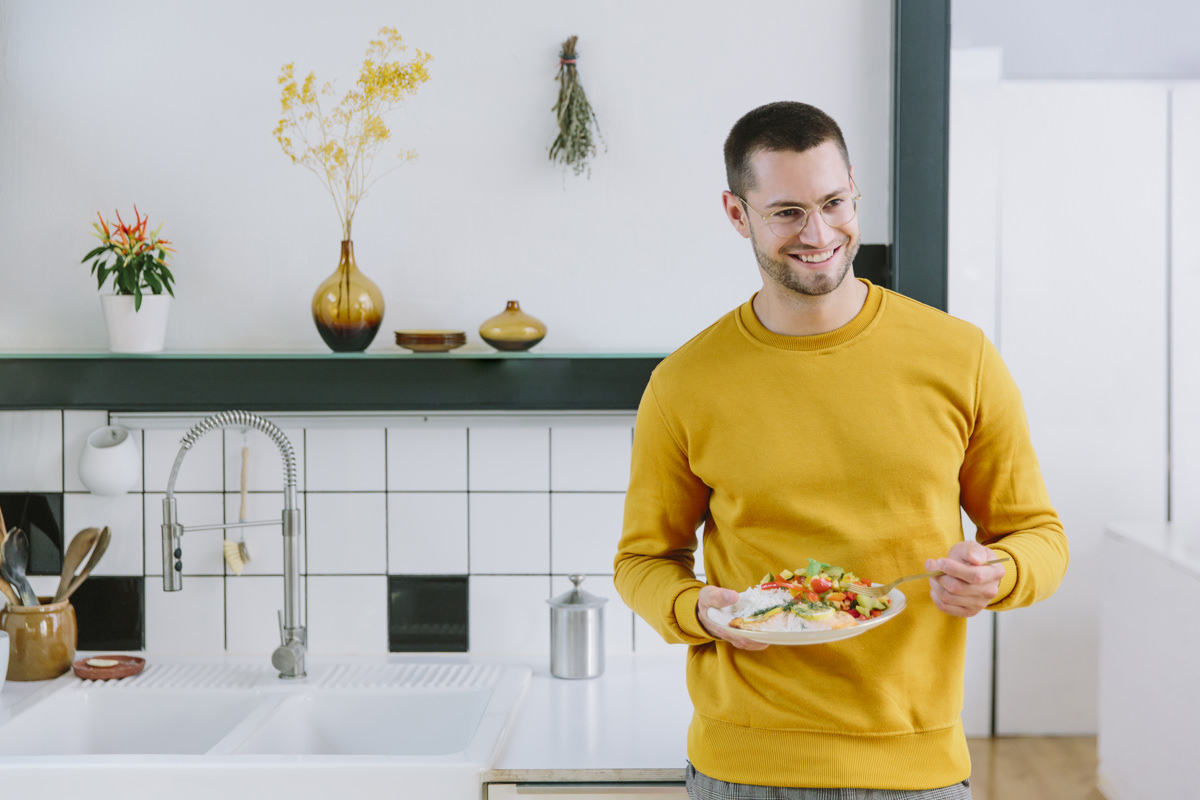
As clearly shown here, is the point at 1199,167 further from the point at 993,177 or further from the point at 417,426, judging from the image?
the point at 417,426

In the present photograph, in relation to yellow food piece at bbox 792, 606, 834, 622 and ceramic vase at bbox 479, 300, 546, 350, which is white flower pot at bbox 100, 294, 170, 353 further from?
yellow food piece at bbox 792, 606, 834, 622

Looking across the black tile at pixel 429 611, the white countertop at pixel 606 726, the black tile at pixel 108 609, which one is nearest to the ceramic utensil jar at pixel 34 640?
the black tile at pixel 108 609

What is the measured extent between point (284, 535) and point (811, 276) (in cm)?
112

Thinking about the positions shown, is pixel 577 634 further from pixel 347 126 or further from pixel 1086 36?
pixel 1086 36

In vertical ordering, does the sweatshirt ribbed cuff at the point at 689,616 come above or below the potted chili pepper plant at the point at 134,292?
below

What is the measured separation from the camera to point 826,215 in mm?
1083

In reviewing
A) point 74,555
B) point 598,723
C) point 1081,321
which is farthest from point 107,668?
point 1081,321

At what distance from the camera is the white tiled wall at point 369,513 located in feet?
6.08

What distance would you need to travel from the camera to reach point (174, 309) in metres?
1.82

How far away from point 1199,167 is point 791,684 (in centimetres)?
232

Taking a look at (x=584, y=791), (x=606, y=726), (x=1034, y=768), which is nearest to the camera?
(x=584, y=791)

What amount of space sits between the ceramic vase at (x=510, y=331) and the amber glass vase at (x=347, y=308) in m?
0.20

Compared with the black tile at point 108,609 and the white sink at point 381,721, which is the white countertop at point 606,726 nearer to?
the white sink at point 381,721

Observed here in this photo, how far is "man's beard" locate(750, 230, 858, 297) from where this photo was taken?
1091 millimetres
